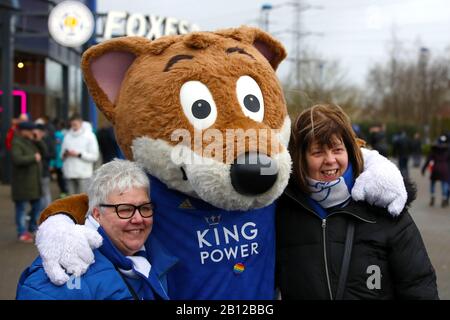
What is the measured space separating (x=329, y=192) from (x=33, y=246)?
5.40 m

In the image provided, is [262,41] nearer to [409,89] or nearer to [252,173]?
[252,173]

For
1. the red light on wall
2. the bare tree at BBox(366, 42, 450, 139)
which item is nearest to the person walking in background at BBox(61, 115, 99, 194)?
the red light on wall

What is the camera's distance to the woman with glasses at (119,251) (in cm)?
182

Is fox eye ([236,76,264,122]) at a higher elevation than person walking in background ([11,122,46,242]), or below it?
higher

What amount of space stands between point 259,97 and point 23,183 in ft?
18.3

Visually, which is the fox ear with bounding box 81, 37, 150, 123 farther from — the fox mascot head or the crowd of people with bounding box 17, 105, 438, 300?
the crowd of people with bounding box 17, 105, 438, 300

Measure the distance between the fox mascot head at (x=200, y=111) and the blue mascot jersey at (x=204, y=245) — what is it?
108 mm

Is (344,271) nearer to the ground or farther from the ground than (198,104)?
nearer to the ground

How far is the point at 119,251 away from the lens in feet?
6.56

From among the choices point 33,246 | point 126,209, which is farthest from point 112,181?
point 33,246

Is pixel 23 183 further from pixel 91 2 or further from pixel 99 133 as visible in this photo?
pixel 91 2

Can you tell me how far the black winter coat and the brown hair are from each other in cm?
17

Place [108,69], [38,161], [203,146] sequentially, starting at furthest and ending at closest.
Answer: [38,161] → [108,69] → [203,146]

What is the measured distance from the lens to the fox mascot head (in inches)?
80.0
